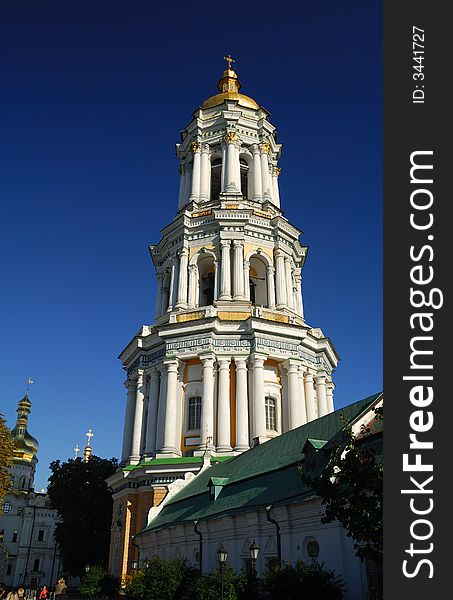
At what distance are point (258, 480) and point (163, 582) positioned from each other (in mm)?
5235

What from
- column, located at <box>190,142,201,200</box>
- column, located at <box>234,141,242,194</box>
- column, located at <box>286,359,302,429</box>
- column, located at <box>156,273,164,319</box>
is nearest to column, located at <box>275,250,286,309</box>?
column, located at <box>286,359,302,429</box>

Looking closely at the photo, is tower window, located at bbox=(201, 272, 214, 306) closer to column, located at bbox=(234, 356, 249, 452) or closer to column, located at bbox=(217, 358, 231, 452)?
column, located at bbox=(217, 358, 231, 452)

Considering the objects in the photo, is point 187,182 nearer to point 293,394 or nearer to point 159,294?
point 159,294

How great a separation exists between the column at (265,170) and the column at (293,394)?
13938 mm

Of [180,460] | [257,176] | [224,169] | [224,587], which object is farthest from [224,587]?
[257,176]

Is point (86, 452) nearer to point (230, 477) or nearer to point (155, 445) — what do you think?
point (155, 445)

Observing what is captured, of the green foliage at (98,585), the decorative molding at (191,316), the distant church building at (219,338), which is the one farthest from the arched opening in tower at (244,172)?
the green foliage at (98,585)

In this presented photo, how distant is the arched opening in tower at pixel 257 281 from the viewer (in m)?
41.2

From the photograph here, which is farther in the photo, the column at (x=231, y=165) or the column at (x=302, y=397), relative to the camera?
the column at (x=231, y=165)

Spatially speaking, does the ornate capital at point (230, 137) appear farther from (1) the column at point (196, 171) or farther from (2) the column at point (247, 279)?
(2) the column at point (247, 279)

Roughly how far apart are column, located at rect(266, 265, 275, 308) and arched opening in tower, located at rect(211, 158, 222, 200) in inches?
371

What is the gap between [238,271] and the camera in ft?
127

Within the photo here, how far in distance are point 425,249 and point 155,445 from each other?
29823mm

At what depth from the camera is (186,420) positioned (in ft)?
116
